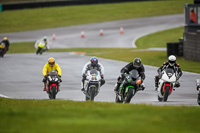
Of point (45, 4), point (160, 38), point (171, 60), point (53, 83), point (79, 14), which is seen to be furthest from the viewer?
point (45, 4)

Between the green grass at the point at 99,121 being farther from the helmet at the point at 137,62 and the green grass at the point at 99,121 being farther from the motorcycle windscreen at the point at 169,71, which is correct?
the motorcycle windscreen at the point at 169,71

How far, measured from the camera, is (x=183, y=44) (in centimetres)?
2917

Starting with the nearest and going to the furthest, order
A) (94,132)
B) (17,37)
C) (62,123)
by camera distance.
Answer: (94,132), (62,123), (17,37)

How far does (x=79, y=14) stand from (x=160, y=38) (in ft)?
54.5

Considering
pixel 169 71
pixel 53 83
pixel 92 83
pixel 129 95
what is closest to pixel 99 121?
pixel 129 95

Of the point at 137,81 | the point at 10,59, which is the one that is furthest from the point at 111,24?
the point at 137,81

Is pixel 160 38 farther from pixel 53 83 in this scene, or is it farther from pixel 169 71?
pixel 169 71

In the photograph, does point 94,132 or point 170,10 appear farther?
point 170,10

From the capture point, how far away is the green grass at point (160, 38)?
41.6 meters

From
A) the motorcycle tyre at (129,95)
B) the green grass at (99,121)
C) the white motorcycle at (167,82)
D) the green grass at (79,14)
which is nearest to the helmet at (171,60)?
the white motorcycle at (167,82)

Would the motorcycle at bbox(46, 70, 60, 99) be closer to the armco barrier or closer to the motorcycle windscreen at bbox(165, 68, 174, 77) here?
the motorcycle windscreen at bbox(165, 68, 174, 77)

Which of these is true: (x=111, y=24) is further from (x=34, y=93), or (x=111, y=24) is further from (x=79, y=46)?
(x=34, y=93)

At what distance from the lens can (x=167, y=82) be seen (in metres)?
15.8

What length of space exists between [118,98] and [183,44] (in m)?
14.5
